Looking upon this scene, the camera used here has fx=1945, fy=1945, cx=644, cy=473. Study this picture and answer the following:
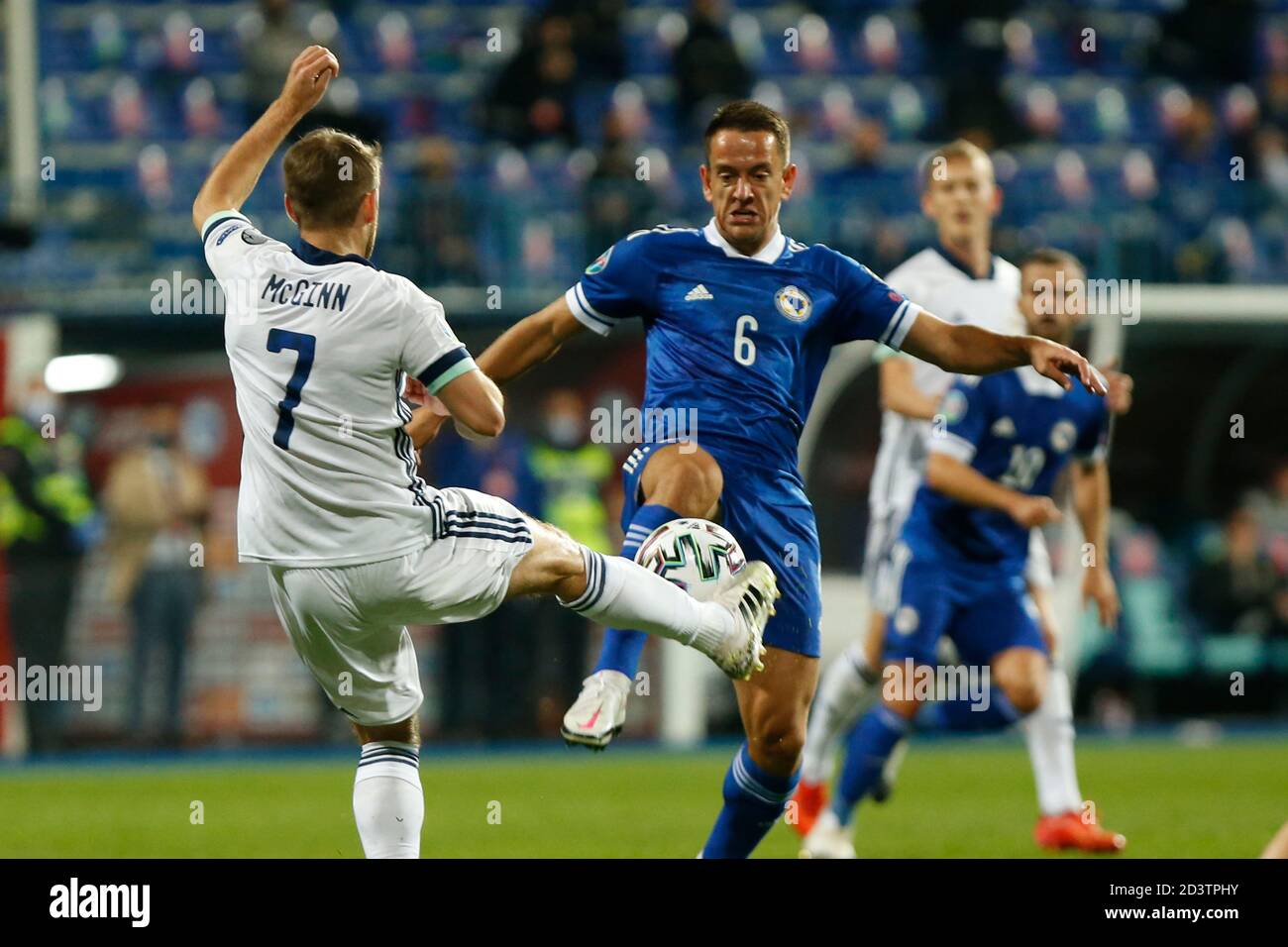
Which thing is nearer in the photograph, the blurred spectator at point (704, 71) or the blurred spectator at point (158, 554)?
the blurred spectator at point (158, 554)

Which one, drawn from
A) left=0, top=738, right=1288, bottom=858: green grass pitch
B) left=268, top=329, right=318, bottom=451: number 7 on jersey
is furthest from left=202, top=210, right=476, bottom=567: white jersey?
left=0, top=738, right=1288, bottom=858: green grass pitch

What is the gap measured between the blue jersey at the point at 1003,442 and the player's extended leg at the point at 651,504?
88.2 inches

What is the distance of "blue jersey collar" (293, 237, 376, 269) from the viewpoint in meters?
5.23

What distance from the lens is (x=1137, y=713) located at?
15.2 meters

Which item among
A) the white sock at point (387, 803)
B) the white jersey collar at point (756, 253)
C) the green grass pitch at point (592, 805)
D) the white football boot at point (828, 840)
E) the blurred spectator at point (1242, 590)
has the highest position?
the white jersey collar at point (756, 253)

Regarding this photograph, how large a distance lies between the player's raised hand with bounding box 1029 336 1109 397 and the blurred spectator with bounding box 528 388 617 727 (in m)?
8.26

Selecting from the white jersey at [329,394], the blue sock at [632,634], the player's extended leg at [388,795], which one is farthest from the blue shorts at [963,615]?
the white jersey at [329,394]

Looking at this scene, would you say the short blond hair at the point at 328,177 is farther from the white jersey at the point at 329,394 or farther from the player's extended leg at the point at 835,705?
the player's extended leg at the point at 835,705

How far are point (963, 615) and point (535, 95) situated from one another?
9507 millimetres

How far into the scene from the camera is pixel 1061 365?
18.3 feet

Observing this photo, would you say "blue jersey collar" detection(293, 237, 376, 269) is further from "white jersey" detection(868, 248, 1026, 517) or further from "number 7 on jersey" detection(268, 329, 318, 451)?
"white jersey" detection(868, 248, 1026, 517)

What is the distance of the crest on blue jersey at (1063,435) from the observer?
311 inches

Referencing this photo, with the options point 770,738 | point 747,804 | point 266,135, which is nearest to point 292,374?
point 266,135
